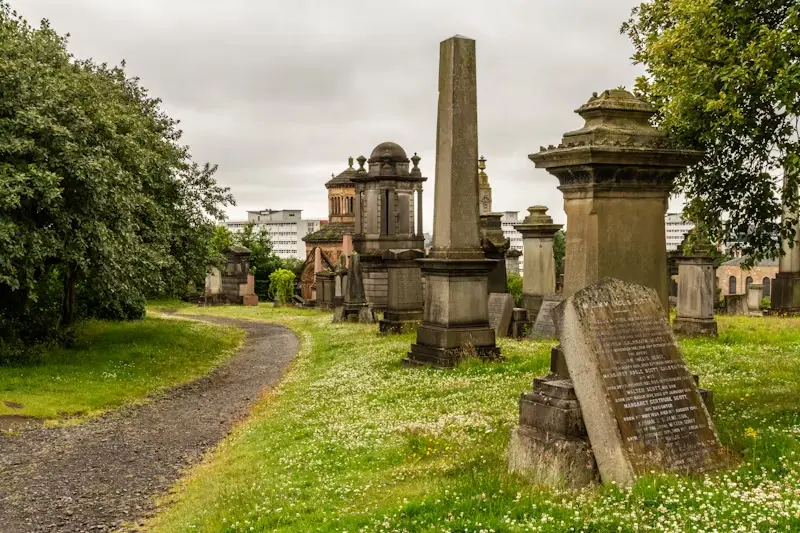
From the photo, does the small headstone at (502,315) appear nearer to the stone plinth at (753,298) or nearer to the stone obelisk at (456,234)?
the stone obelisk at (456,234)

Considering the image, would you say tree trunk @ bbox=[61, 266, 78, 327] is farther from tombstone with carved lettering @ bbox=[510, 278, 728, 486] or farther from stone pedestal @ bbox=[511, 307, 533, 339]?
tombstone with carved lettering @ bbox=[510, 278, 728, 486]

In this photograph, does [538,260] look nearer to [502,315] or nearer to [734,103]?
[502,315]

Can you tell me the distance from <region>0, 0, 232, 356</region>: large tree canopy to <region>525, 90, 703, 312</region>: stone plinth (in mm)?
10551

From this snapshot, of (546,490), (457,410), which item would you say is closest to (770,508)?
(546,490)

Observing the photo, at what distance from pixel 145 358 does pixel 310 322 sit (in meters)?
12.8

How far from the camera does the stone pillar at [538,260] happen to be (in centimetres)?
2316

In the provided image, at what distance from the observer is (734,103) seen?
862 cm

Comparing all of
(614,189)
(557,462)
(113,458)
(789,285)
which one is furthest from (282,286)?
(557,462)

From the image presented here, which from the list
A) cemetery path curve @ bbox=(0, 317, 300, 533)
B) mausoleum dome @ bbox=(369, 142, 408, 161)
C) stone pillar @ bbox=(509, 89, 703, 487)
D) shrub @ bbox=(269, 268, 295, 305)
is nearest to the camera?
stone pillar @ bbox=(509, 89, 703, 487)

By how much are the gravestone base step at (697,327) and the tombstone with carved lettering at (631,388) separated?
12297mm

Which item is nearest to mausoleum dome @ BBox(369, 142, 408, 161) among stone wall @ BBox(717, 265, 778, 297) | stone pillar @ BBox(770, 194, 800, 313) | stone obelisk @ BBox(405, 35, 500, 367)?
stone pillar @ BBox(770, 194, 800, 313)

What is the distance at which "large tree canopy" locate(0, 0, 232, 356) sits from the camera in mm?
15195

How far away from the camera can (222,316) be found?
38781 mm

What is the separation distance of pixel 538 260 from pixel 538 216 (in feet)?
5.33
